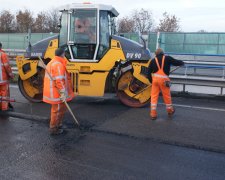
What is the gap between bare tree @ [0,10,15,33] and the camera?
56.7 metres

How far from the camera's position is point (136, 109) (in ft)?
26.8

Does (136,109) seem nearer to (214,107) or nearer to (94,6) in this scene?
(214,107)

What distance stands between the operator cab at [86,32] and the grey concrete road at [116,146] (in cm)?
149

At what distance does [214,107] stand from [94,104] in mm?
3059

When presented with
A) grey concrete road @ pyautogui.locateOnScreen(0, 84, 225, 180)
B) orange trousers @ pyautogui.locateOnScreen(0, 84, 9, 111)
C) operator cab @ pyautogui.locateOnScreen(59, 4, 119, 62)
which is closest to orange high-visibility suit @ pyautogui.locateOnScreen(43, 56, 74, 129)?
grey concrete road @ pyautogui.locateOnScreen(0, 84, 225, 180)

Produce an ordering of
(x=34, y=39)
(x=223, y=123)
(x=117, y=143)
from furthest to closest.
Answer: (x=34, y=39) → (x=223, y=123) → (x=117, y=143)

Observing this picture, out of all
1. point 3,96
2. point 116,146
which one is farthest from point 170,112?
point 3,96

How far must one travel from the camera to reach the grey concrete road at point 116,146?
4398 mm

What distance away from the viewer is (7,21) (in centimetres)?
5756

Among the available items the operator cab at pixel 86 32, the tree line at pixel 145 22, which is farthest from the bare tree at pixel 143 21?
the operator cab at pixel 86 32

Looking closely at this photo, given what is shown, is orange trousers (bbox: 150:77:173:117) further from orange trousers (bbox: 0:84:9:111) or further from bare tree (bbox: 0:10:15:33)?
bare tree (bbox: 0:10:15:33)

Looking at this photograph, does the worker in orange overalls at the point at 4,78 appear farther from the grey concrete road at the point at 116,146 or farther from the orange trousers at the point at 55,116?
the orange trousers at the point at 55,116

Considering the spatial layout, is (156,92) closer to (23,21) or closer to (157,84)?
(157,84)

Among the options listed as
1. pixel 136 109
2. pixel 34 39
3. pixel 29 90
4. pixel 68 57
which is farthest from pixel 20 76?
pixel 34 39
